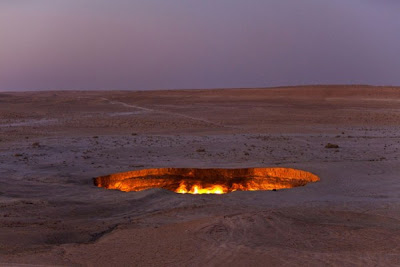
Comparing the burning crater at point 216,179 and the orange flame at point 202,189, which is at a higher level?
the burning crater at point 216,179

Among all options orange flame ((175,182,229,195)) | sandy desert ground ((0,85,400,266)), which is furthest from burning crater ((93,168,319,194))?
sandy desert ground ((0,85,400,266))

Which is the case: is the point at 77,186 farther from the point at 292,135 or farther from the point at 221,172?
the point at 292,135

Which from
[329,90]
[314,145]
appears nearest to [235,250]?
[314,145]

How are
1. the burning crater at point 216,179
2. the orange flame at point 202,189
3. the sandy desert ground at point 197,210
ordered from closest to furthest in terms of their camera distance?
the sandy desert ground at point 197,210 < the burning crater at point 216,179 < the orange flame at point 202,189

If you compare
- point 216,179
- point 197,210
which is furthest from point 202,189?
point 197,210

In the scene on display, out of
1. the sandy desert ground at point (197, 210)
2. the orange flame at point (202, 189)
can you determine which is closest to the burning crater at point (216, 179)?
the orange flame at point (202, 189)

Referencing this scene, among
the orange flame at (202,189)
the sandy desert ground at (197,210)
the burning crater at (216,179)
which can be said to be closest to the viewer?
the sandy desert ground at (197,210)

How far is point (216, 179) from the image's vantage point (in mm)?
12562

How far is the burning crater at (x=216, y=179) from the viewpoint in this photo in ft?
40.2

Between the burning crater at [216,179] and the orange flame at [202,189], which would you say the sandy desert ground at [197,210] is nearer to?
the burning crater at [216,179]

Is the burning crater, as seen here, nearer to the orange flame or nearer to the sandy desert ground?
the orange flame

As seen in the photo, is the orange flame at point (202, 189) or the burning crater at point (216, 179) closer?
the burning crater at point (216, 179)

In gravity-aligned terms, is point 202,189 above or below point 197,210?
below

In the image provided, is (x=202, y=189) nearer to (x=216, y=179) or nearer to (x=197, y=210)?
(x=216, y=179)
